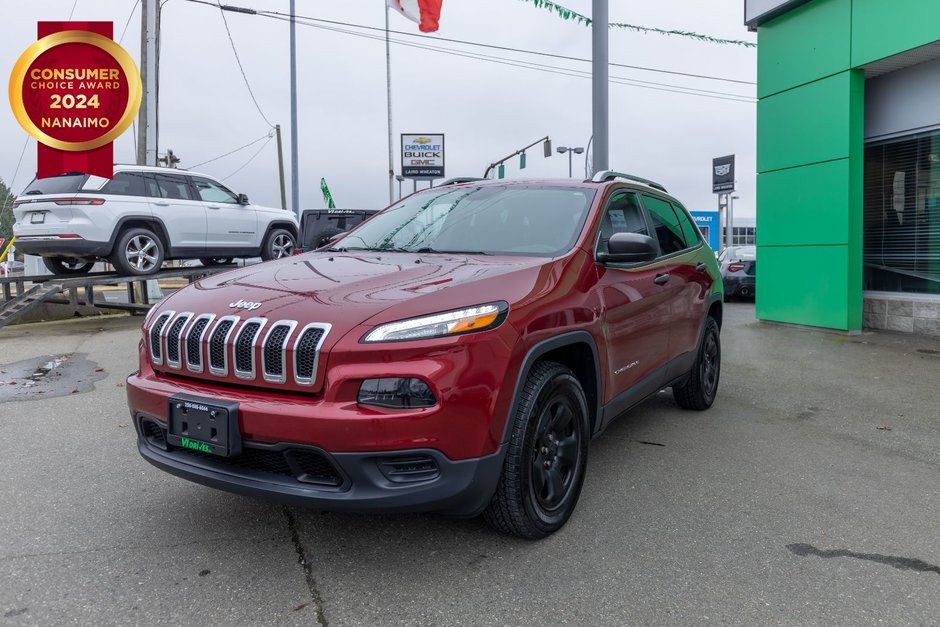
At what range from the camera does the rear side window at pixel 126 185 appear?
419 inches

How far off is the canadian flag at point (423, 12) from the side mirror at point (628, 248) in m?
13.1

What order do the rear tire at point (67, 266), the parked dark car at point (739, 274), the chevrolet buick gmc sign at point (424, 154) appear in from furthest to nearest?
the chevrolet buick gmc sign at point (424, 154) → the parked dark car at point (739, 274) → the rear tire at point (67, 266)

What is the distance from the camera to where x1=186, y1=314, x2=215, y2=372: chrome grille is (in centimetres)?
280

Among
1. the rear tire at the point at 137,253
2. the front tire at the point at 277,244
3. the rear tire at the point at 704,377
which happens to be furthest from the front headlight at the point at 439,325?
the front tire at the point at 277,244

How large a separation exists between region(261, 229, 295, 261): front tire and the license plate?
10701 mm

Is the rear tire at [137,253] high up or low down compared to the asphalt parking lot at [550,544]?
up

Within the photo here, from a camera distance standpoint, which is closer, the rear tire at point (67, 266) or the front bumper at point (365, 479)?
the front bumper at point (365, 479)

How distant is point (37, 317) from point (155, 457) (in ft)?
40.6

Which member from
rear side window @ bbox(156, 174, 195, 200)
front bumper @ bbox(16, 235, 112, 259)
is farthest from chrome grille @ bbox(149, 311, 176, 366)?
rear side window @ bbox(156, 174, 195, 200)

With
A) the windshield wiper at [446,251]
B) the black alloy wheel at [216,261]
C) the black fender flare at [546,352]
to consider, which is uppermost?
the black alloy wheel at [216,261]

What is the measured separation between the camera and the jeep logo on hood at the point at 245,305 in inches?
110

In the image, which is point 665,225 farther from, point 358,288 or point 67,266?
point 67,266

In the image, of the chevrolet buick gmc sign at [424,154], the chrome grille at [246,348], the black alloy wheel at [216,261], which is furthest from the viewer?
the chevrolet buick gmc sign at [424,154]

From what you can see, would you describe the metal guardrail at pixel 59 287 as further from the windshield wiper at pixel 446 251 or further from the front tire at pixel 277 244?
the windshield wiper at pixel 446 251
